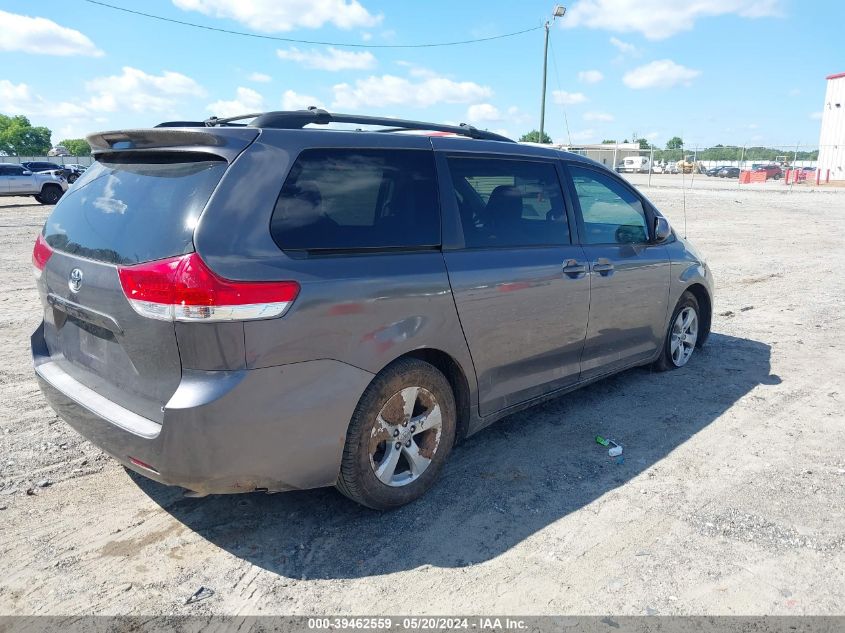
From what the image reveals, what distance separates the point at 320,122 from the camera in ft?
11.2

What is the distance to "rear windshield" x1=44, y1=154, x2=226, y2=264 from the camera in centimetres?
269

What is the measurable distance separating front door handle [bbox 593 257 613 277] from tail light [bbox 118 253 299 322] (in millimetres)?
2470

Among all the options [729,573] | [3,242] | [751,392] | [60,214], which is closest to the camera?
[729,573]

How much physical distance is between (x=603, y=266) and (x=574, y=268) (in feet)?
1.15

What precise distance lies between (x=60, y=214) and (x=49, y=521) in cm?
158

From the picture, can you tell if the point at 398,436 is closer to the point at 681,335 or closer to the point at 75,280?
the point at 75,280

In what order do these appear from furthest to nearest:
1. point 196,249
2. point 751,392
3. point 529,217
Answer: point 751,392
point 529,217
point 196,249

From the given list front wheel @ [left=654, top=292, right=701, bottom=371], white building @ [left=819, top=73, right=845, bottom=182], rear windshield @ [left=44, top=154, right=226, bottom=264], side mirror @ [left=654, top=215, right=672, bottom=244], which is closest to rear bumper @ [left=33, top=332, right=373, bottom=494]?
rear windshield @ [left=44, top=154, right=226, bottom=264]

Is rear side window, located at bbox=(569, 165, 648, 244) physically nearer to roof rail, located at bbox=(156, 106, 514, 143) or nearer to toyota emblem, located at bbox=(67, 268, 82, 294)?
roof rail, located at bbox=(156, 106, 514, 143)

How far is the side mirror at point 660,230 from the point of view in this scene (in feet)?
16.5

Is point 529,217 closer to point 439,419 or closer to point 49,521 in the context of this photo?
point 439,419

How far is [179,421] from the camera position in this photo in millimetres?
2615

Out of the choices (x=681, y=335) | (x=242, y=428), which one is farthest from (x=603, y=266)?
(x=242, y=428)

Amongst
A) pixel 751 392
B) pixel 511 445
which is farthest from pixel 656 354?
pixel 511 445
